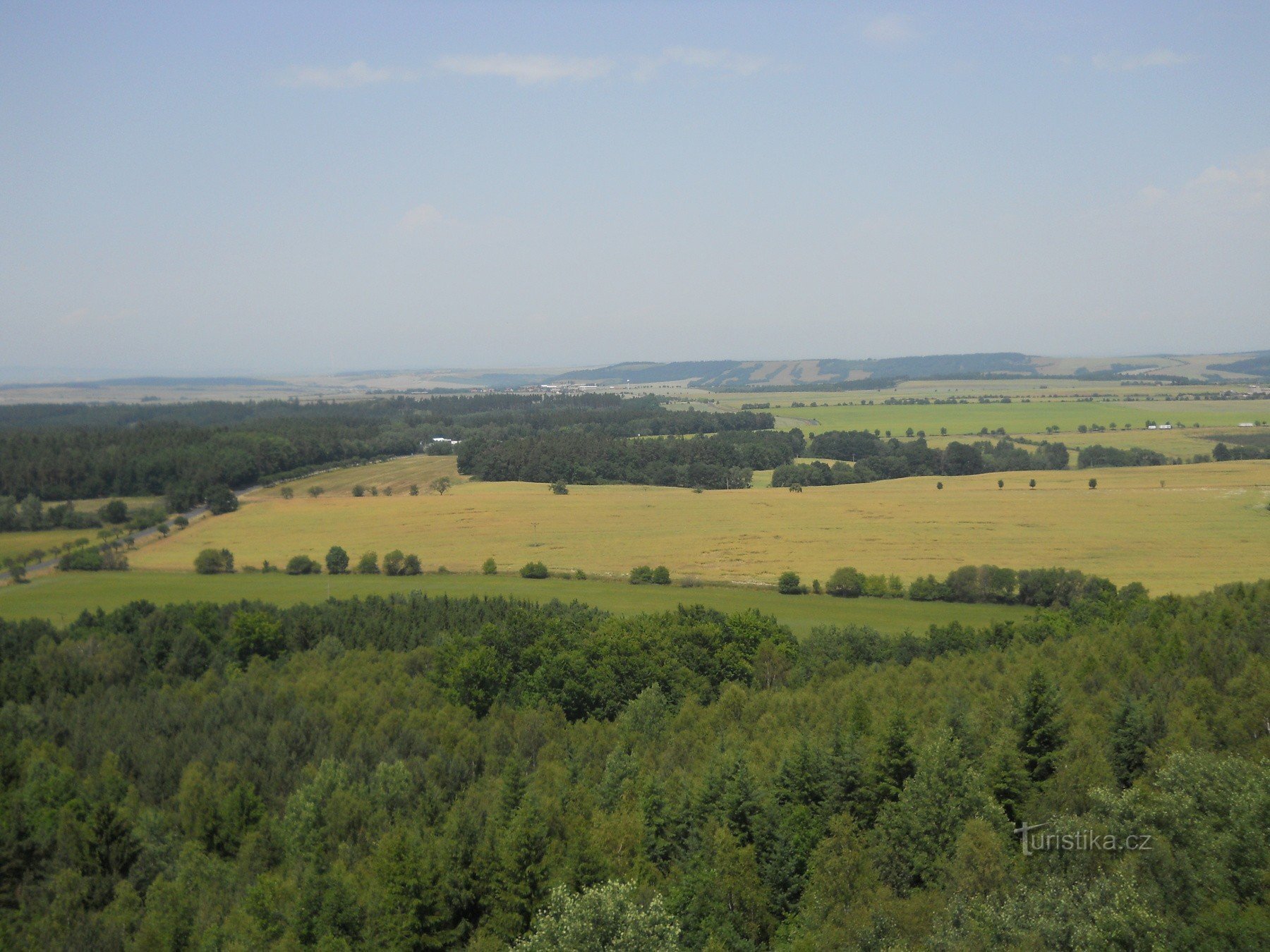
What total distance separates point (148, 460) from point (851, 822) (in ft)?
371

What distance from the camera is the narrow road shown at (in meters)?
76.9

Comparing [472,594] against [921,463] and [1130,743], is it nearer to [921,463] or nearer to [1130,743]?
[1130,743]

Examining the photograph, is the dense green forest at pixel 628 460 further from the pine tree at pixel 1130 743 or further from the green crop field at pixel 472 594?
the pine tree at pixel 1130 743

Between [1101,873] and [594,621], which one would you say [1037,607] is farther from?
[1101,873]

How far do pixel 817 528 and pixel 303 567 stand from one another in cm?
4399

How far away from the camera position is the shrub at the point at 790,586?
67.0 m

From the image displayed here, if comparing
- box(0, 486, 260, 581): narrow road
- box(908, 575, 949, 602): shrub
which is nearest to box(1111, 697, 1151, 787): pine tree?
box(908, 575, 949, 602): shrub

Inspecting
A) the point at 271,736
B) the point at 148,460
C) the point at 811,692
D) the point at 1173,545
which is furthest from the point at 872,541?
the point at 148,460

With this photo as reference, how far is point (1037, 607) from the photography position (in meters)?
61.0

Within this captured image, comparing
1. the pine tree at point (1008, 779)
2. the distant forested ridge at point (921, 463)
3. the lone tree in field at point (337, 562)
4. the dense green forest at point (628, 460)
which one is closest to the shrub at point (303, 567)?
the lone tree in field at point (337, 562)

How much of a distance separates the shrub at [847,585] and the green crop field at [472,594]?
4.97 ft

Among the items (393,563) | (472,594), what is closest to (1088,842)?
(472,594)

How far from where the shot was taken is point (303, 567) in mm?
77562

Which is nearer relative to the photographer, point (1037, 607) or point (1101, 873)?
point (1101, 873)
